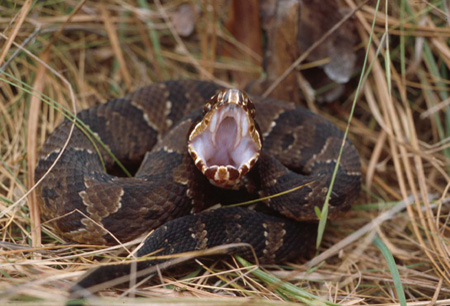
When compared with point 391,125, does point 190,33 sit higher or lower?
higher

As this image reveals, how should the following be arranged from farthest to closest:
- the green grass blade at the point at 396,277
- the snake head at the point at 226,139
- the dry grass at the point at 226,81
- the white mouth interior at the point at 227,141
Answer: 1. the white mouth interior at the point at 227,141
2. the snake head at the point at 226,139
3. the dry grass at the point at 226,81
4. the green grass blade at the point at 396,277

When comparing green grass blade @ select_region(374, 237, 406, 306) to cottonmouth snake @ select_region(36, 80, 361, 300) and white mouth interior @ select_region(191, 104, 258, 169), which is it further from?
white mouth interior @ select_region(191, 104, 258, 169)

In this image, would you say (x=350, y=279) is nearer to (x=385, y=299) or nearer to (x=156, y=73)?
(x=385, y=299)

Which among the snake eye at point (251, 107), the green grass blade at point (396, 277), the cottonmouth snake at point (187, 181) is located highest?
the snake eye at point (251, 107)

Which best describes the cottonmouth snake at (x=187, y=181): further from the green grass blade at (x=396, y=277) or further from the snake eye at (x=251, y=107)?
the green grass blade at (x=396, y=277)

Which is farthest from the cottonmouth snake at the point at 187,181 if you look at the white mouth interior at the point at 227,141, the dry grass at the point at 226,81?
the dry grass at the point at 226,81

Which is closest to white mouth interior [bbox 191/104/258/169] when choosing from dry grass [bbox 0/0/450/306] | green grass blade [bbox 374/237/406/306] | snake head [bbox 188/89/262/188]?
snake head [bbox 188/89/262/188]

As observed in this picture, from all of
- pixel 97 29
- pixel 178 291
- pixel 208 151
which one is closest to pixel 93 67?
pixel 97 29

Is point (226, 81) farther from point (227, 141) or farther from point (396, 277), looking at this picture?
point (396, 277)
